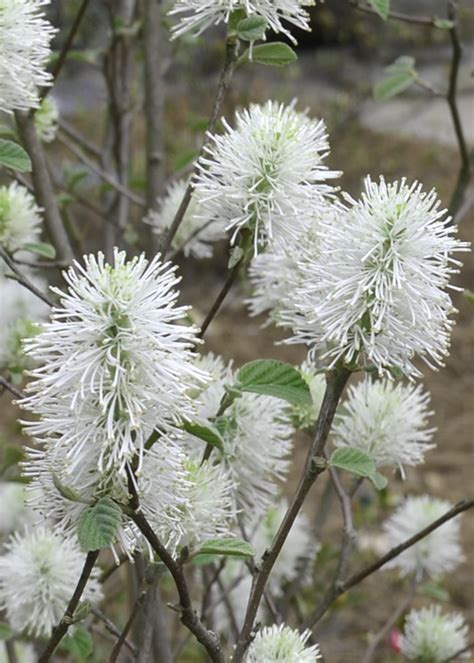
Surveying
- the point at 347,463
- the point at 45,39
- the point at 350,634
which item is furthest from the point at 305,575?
the point at 350,634

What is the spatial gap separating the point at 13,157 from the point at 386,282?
1.22ft

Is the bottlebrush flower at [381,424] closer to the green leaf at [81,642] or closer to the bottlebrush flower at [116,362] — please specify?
the green leaf at [81,642]

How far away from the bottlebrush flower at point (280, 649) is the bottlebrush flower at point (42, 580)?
0.30m

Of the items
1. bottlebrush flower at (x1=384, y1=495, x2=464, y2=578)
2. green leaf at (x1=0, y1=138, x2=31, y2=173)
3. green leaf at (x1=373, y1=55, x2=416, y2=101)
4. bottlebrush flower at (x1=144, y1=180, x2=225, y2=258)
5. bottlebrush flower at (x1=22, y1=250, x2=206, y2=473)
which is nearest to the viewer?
bottlebrush flower at (x1=22, y1=250, x2=206, y2=473)

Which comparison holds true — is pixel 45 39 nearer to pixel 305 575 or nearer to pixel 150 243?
pixel 150 243

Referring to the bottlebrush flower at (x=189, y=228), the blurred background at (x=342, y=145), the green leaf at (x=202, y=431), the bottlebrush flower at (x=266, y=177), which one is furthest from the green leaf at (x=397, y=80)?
the green leaf at (x=202, y=431)

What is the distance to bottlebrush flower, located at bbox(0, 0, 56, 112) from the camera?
0.96 meters

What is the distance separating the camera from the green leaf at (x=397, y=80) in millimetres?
1579

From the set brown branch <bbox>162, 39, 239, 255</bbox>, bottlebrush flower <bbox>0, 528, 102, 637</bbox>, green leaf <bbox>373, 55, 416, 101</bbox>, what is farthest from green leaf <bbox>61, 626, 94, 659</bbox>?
green leaf <bbox>373, 55, 416, 101</bbox>

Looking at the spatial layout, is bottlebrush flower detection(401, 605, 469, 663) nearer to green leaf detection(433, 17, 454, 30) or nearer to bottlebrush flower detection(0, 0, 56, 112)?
green leaf detection(433, 17, 454, 30)

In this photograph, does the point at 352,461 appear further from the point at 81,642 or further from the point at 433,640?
the point at 433,640

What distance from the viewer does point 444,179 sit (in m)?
5.84

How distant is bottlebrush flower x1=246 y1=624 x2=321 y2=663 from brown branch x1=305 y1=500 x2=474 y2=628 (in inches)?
6.9

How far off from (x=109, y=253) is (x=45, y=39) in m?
1.02
